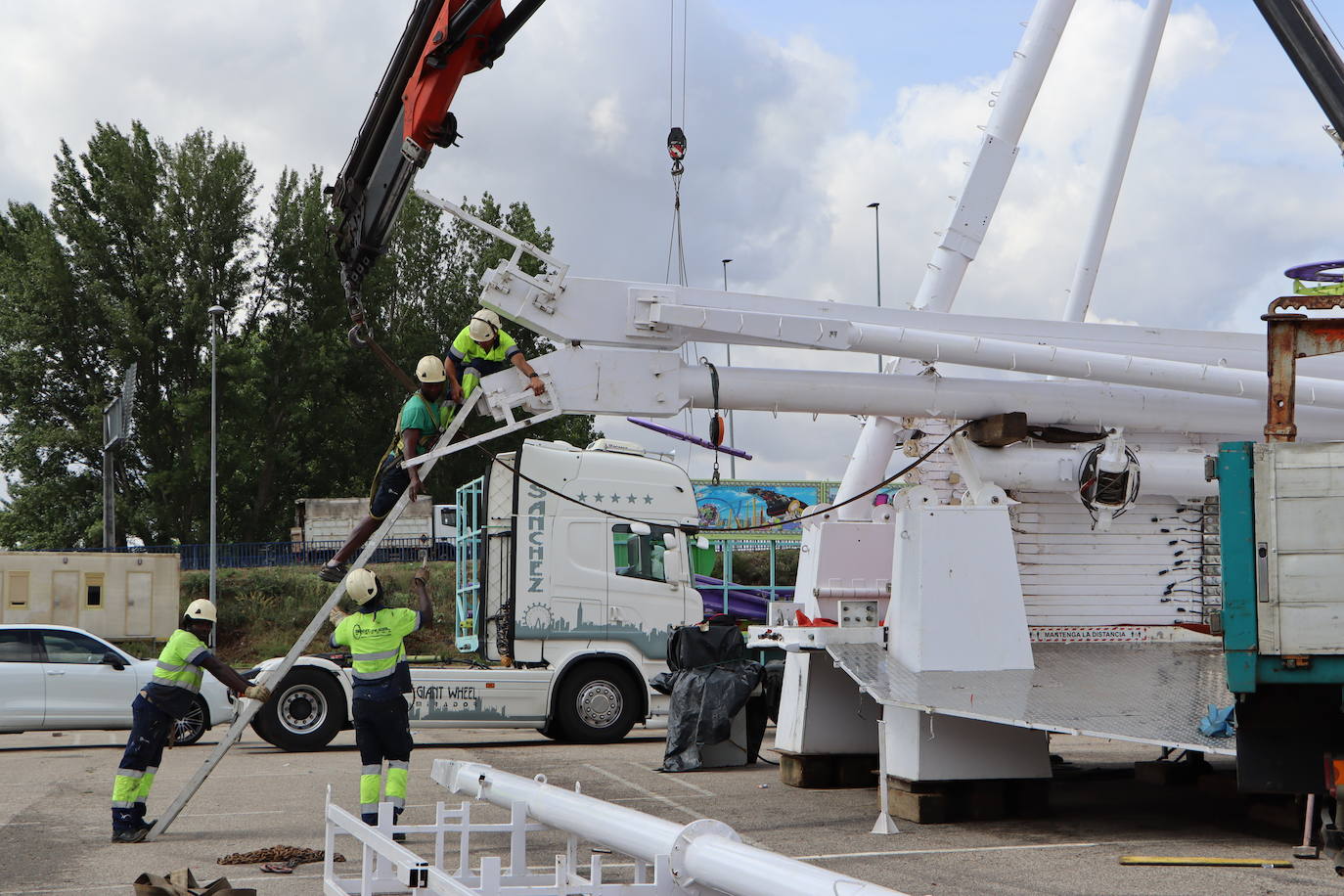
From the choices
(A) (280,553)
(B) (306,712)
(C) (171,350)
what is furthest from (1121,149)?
(C) (171,350)

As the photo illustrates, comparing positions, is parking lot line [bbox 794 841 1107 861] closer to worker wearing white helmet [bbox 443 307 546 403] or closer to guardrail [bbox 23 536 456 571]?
worker wearing white helmet [bbox 443 307 546 403]

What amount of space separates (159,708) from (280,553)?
30633mm

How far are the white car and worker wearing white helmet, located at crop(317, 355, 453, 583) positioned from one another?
24.3ft

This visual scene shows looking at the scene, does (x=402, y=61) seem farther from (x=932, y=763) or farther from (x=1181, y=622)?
(x=1181, y=622)

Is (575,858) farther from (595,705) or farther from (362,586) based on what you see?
(595,705)

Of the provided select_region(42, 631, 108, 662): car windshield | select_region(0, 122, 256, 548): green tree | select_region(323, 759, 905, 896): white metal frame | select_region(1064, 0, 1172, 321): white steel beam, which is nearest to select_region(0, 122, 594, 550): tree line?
select_region(0, 122, 256, 548): green tree

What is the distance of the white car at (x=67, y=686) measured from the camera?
1611 cm

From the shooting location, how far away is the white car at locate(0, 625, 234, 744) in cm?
1611

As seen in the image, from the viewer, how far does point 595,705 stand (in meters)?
15.9

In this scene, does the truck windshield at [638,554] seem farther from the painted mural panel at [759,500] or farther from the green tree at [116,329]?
the green tree at [116,329]

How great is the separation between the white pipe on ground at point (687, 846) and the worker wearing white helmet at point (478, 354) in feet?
12.7

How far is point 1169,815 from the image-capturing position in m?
9.99

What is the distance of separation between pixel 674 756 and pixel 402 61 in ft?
22.6

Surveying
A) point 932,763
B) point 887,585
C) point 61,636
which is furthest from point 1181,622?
point 61,636
